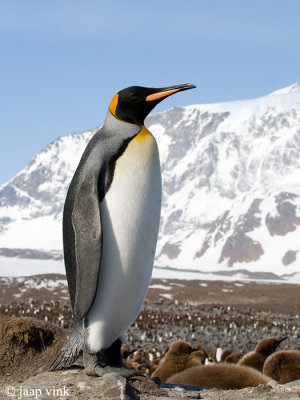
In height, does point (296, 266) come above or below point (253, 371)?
below

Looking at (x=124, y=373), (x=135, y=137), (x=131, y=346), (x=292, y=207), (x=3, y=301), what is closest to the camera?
(x=124, y=373)

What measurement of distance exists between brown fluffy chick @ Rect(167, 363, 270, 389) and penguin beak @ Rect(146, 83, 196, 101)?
2.61 metres

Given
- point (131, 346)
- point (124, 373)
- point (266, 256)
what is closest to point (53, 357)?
point (124, 373)

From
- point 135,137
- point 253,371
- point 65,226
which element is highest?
point 135,137

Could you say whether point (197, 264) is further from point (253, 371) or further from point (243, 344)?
point (253, 371)

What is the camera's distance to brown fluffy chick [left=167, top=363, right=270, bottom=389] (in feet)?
17.0

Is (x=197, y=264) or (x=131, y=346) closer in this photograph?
(x=131, y=346)

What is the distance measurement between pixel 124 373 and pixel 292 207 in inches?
6912

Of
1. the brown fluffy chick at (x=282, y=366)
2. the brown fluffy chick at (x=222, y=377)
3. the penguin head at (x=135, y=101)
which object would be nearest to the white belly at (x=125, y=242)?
the penguin head at (x=135, y=101)

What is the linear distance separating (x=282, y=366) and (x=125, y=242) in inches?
127

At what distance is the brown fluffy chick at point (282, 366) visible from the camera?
6.37 meters

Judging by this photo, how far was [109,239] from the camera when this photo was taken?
4.16 metres

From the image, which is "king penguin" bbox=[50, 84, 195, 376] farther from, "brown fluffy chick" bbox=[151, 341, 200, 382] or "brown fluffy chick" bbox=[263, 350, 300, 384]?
"brown fluffy chick" bbox=[151, 341, 200, 382]

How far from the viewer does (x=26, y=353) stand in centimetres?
470
